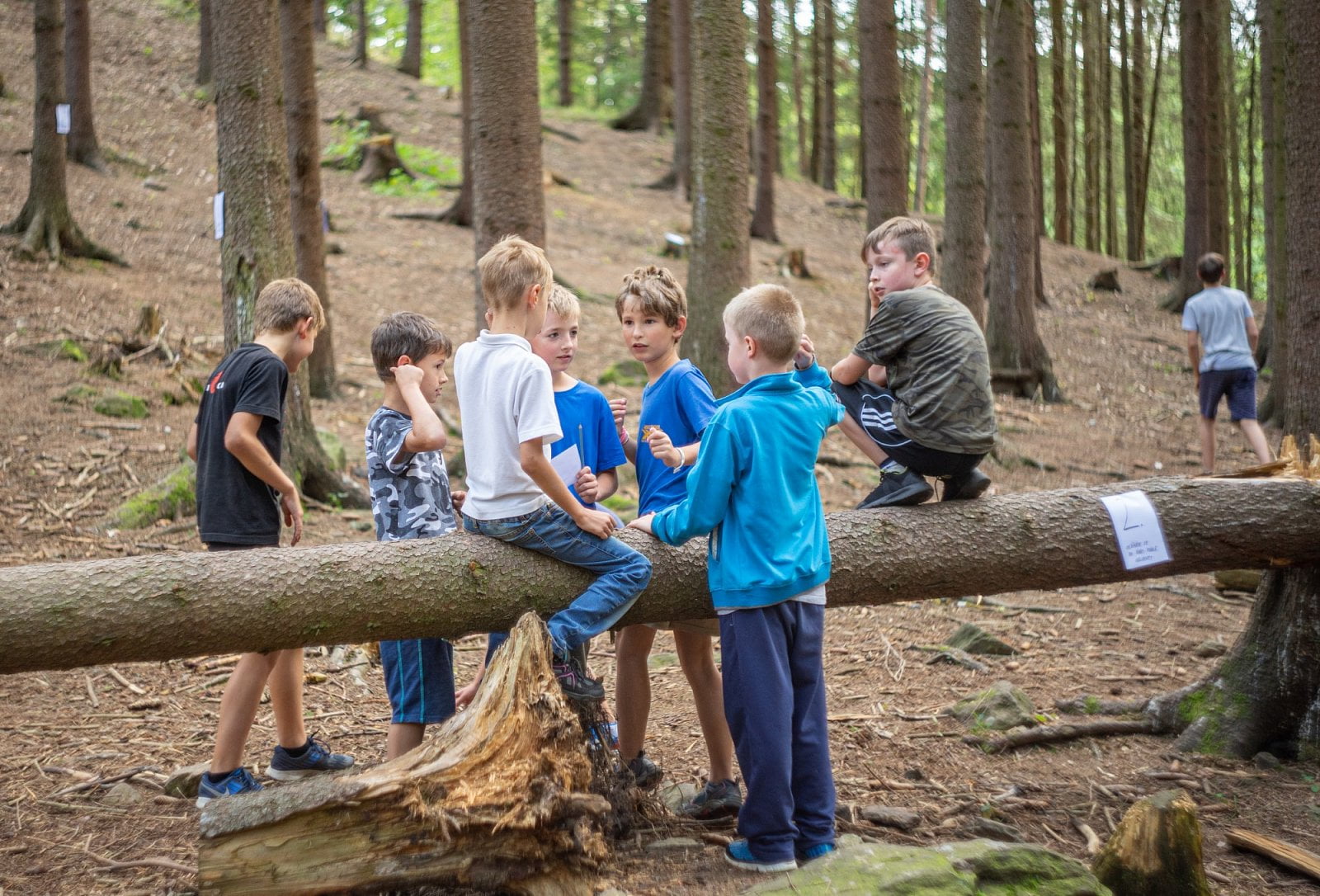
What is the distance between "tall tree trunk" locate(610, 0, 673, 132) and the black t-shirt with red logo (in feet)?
74.1

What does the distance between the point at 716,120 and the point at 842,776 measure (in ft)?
18.1

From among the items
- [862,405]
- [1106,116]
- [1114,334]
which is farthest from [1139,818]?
[1106,116]

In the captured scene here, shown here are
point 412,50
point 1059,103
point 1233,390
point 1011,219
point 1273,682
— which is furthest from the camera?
point 412,50

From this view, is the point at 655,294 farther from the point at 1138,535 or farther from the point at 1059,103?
the point at 1059,103

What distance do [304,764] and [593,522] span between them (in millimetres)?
1794

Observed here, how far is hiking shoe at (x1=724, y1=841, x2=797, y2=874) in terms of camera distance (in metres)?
3.28

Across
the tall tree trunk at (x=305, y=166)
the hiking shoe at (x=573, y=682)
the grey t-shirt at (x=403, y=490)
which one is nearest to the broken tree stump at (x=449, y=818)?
the hiking shoe at (x=573, y=682)

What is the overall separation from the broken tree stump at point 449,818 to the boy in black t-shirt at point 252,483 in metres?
0.95

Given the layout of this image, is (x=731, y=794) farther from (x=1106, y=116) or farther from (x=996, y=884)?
(x=1106, y=116)

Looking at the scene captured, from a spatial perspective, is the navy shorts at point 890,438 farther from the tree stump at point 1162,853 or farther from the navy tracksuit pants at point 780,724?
the tree stump at point 1162,853

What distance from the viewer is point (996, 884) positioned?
304cm

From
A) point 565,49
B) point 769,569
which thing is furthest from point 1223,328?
point 565,49

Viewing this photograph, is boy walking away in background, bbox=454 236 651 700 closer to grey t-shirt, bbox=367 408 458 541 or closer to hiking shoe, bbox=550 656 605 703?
hiking shoe, bbox=550 656 605 703

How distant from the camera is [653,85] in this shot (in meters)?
25.7
